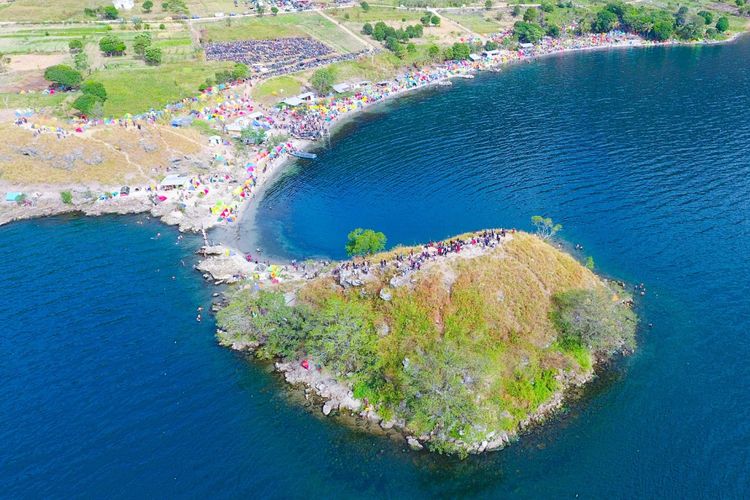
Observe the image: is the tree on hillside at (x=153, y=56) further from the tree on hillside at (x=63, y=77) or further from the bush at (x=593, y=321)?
the bush at (x=593, y=321)

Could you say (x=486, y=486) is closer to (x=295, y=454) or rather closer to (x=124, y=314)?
(x=295, y=454)

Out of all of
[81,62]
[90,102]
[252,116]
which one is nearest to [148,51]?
[81,62]

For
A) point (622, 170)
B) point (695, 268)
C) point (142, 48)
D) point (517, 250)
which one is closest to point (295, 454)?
point (517, 250)

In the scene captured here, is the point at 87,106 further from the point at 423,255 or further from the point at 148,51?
the point at 423,255

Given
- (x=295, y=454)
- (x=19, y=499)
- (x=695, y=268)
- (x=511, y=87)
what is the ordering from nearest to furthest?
(x=19, y=499)
(x=295, y=454)
(x=695, y=268)
(x=511, y=87)

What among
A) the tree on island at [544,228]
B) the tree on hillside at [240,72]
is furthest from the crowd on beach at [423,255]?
the tree on hillside at [240,72]

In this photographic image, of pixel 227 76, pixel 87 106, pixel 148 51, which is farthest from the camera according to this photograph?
pixel 148 51

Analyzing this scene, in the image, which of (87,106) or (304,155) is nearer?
(304,155)
